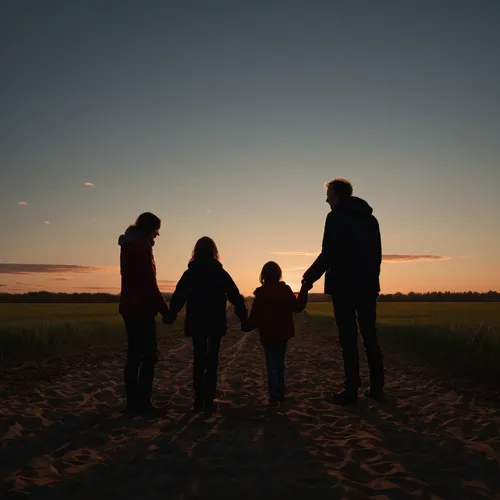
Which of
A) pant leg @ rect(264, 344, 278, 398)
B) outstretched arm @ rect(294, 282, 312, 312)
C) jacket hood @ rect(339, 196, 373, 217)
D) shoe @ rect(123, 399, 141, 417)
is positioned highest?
jacket hood @ rect(339, 196, 373, 217)

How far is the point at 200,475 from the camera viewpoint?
3.92 m

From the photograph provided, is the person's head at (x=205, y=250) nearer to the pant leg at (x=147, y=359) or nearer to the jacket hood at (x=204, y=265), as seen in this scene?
the jacket hood at (x=204, y=265)

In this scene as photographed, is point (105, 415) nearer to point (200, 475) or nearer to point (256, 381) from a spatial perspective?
point (200, 475)

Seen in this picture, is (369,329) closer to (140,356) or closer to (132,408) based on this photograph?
(140,356)

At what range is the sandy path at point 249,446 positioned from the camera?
369 cm

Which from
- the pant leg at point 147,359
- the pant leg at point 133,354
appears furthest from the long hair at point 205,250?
the pant leg at point 133,354

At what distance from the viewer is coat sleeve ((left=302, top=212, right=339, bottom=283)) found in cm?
666

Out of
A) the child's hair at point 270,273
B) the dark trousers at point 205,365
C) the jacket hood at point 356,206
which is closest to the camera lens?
the dark trousers at point 205,365

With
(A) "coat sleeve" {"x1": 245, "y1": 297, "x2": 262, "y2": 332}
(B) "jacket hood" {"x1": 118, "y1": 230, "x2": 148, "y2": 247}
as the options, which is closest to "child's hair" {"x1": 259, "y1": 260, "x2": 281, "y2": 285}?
(A) "coat sleeve" {"x1": 245, "y1": 297, "x2": 262, "y2": 332}

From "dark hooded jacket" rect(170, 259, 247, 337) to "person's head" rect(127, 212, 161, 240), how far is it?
0.70m

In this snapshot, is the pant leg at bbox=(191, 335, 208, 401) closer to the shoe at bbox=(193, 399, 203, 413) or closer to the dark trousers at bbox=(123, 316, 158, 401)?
the shoe at bbox=(193, 399, 203, 413)

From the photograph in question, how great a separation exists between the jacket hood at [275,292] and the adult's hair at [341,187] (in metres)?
1.57

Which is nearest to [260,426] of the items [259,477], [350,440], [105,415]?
[350,440]

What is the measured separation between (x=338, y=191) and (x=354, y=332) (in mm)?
1997
